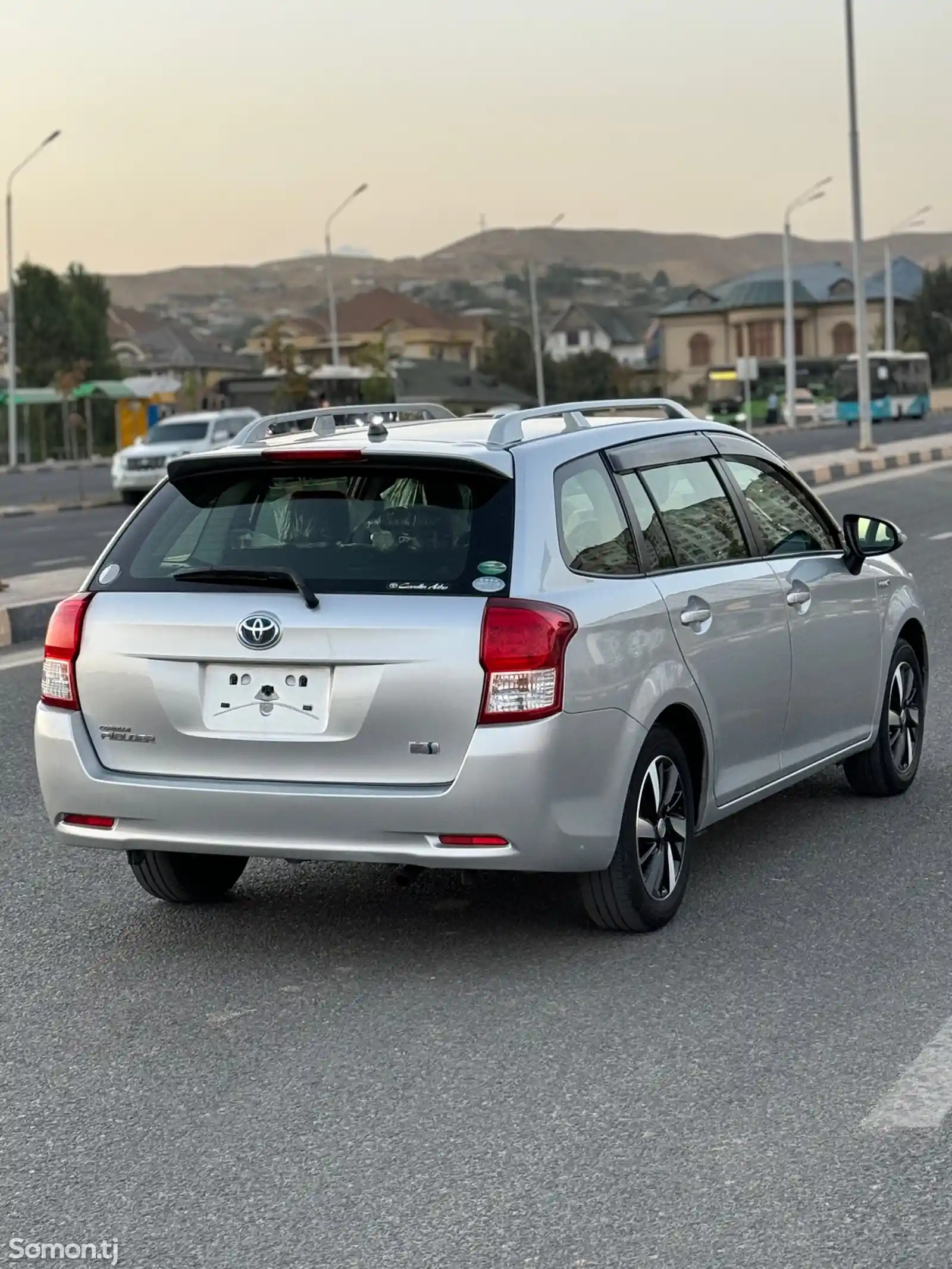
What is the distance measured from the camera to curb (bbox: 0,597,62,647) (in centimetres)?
1485

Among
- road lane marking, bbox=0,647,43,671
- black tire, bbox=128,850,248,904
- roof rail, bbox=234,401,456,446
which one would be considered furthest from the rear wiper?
road lane marking, bbox=0,647,43,671

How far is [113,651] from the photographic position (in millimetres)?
5801

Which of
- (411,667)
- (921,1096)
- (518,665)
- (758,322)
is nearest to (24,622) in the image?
(411,667)

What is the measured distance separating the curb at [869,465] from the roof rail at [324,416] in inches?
958

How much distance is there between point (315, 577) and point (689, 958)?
1.48 metres

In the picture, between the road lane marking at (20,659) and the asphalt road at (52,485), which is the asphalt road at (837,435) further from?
the road lane marking at (20,659)

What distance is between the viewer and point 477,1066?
4.81 m

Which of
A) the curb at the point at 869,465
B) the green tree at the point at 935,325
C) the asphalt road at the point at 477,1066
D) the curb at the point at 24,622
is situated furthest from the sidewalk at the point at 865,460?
the green tree at the point at 935,325

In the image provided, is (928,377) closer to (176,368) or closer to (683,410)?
(683,410)

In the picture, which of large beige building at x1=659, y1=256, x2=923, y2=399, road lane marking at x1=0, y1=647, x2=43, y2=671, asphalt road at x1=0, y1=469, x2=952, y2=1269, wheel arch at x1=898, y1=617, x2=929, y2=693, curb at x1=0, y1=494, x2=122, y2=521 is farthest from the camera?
large beige building at x1=659, y1=256, x2=923, y2=399

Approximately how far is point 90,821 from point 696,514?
7.12 ft

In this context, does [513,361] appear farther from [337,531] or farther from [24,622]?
[337,531]

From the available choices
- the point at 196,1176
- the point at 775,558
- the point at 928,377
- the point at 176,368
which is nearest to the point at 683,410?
the point at 775,558

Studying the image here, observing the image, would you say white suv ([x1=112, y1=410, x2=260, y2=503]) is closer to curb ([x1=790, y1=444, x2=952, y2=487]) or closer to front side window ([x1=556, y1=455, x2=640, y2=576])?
curb ([x1=790, y1=444, x2=952, y2=487])
